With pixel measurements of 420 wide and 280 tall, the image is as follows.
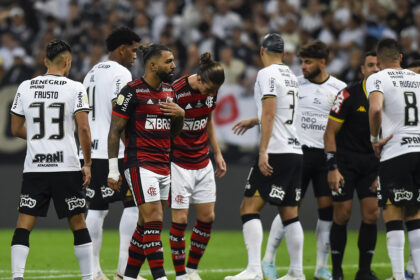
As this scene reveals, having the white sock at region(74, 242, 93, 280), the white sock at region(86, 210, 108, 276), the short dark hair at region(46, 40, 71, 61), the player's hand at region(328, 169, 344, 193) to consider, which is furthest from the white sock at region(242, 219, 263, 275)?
the short dark hair at region(46, 40, 71, 61)

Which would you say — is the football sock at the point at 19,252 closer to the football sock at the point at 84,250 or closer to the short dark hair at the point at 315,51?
the football sock at the point at 84,250

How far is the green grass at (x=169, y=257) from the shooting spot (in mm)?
9750

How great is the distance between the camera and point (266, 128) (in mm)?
8305

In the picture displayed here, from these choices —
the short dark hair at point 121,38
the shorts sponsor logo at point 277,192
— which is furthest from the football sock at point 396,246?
the short dark hair at point 121,38

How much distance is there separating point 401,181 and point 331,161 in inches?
43.0

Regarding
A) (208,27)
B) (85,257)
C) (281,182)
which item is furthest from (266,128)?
(208,27)

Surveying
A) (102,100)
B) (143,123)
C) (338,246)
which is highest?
(102,100)

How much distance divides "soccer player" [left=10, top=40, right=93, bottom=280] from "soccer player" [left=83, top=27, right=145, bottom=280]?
1.18 metres

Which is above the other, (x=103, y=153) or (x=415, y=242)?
(x=103, y=153)

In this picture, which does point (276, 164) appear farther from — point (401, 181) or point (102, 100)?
point (102, 100)

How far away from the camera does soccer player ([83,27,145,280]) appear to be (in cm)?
871

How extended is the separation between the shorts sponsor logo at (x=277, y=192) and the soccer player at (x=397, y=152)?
101 centimetres

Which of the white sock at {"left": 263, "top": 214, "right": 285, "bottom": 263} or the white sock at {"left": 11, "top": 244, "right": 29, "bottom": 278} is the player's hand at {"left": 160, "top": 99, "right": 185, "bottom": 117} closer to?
the white sock at {"left": 11, "top": 244, "right": 29, "bottom": 278}

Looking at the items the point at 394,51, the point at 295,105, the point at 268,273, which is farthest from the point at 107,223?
the point at 394,51
